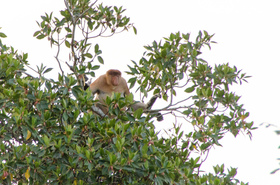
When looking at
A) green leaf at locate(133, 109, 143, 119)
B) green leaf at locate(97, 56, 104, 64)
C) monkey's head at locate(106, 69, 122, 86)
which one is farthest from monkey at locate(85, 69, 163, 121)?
green leaf at locate(133, 109, 143, 119)

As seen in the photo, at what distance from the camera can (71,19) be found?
5.22 meters

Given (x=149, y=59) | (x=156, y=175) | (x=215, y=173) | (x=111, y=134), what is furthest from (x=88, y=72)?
(x=215, y=173)

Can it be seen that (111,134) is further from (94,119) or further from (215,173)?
(215,173)

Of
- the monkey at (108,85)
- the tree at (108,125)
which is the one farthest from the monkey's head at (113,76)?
the tree at (108,125)

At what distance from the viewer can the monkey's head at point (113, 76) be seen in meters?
6.71

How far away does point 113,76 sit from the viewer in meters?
6.74

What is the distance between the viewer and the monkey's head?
6711 millimetres

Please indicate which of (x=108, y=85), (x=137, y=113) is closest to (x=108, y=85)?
(x=108, y=85)

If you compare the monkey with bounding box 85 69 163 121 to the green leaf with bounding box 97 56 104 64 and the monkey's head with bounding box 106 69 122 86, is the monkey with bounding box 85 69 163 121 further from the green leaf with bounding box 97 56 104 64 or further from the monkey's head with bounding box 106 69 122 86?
the green leaf with bounding box 97 56 104 64

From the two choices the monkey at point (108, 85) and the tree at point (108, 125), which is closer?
the tree at point (108, 125)

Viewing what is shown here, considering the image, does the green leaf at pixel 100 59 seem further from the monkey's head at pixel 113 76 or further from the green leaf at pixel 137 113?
the monkey's head at pixel 113 76

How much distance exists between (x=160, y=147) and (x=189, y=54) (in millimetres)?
1255

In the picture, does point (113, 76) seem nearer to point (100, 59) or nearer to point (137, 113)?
point (100, 59)

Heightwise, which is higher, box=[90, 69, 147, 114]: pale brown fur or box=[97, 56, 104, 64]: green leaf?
box=[90, 69, 147, 114]: pale brown fur
